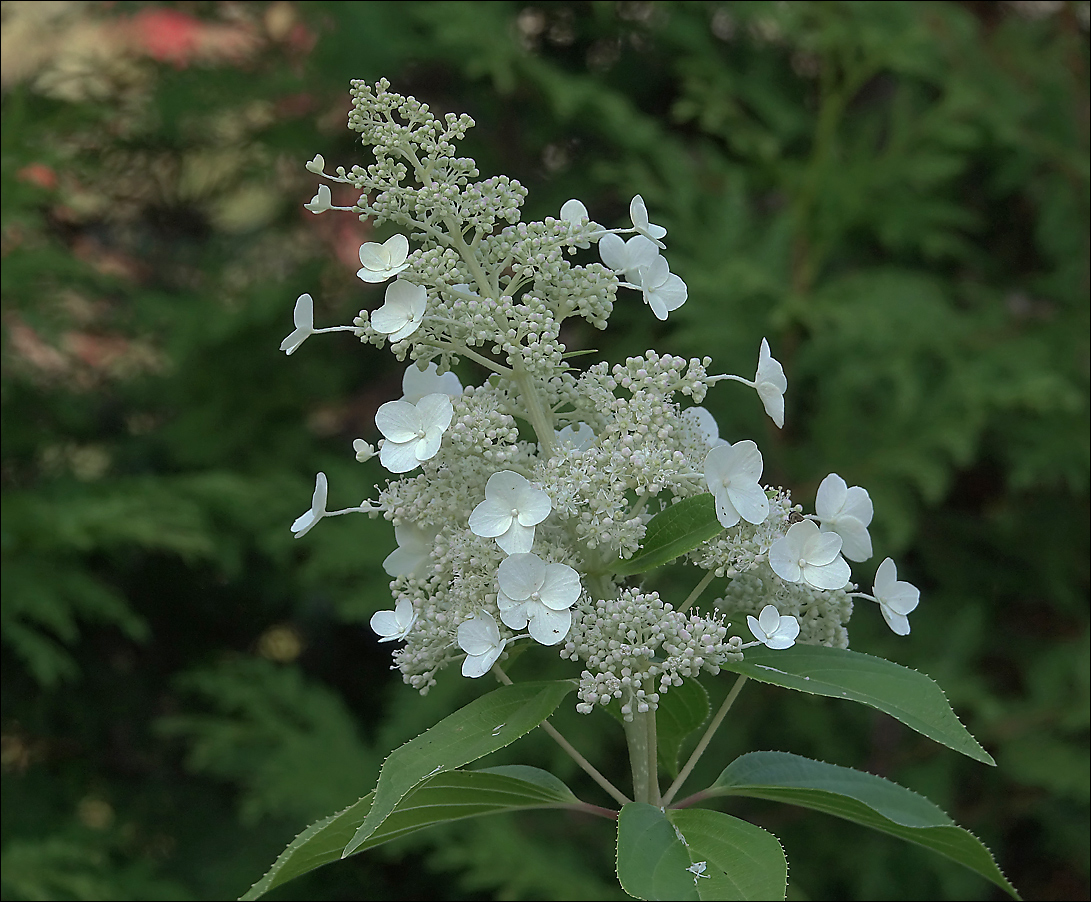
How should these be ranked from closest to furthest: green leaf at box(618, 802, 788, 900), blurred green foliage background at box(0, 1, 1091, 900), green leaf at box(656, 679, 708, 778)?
green leaf at box(618, 802, 788, 900)
green leaf at box(656, 679, 708, 778)
blurred green foliage background at box(0, 1, 1091, 900)

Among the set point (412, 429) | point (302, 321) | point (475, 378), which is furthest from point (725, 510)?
point (475, 378)

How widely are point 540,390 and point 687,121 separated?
1.97 m

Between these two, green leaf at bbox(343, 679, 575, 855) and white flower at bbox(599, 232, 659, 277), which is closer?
green leaf at bbox(343, 679, 575, 855)

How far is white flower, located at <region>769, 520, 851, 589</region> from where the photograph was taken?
78 centimetres

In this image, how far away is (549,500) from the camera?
29.0 inches

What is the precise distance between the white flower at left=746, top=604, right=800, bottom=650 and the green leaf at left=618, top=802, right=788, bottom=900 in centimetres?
13

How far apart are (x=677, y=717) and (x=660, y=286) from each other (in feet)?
1.25

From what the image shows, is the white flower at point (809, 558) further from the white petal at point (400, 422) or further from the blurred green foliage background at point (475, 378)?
the blurred green foliage background at point (475, 378)

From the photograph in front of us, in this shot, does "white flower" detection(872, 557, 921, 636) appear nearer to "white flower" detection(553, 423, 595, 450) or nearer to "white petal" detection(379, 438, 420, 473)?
"white flower" detection(553, 423, 595, 450)

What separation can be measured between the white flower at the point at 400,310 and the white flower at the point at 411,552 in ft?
0.55

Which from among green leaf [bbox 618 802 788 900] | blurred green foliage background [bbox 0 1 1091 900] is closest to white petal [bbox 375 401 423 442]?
green leaf [bbox 618 802 788 900]

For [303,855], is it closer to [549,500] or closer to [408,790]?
[408,790]

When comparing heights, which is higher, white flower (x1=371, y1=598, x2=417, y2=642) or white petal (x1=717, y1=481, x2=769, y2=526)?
white petal (x1=717, y1=481, x2=769, y2=526)

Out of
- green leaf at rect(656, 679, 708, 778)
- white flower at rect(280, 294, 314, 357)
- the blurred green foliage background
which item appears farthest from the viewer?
the blurred green foliage background
